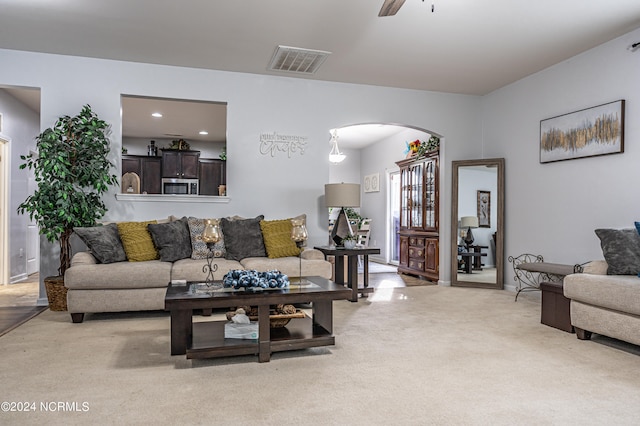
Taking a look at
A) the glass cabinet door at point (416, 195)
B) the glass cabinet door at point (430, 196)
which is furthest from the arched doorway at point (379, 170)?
the glass cabinet door at point (430, 196)

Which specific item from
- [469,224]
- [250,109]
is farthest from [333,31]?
[469,224]

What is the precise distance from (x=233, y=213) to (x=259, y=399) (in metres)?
3.26

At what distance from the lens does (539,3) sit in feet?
11.4

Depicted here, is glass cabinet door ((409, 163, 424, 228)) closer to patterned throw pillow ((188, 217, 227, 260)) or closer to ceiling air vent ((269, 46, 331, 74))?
ceiling air vent ((269, 46, 331, 74))

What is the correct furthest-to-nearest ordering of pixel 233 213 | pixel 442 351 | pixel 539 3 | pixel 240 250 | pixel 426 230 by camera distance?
1. pixel 426 230
2. pixel 233 213
3. pixel 240 250
4. pixel 539 3
5. pixel 442 351

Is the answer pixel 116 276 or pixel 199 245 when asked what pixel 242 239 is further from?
pixel 116 276

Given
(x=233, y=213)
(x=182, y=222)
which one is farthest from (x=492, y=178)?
(x=182, y=222)

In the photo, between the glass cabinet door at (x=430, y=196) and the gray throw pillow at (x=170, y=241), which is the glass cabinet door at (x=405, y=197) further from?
the gray throw pillow at (x=170, y=241)

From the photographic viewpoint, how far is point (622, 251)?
331 cm

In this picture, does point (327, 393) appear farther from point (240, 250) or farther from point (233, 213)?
point (233, 213)

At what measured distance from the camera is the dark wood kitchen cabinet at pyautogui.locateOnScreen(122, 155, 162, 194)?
899cm

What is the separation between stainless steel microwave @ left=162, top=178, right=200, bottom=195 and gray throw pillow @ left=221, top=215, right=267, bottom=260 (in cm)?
486

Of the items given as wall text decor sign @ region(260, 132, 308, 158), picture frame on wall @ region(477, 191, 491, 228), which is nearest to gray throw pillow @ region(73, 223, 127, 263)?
wall text decor sign @ region(260, 132, 308, 158)

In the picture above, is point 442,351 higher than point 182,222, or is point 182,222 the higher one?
point 182,222
